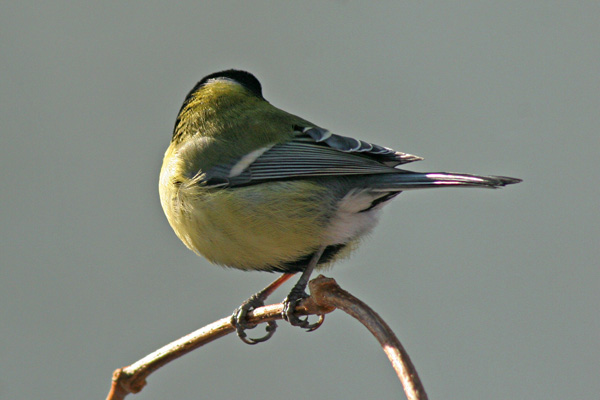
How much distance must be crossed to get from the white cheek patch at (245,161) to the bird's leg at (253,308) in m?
0.52

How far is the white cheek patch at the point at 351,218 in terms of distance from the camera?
269cm

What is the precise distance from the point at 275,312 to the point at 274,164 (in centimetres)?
85

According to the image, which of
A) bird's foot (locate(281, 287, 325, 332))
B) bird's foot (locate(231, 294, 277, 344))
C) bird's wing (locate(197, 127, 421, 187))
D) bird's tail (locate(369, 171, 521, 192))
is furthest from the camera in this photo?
bird's wing (locate(197, 127, 421, 187))

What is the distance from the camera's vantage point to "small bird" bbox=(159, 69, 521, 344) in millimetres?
2648

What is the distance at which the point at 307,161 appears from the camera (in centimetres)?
283

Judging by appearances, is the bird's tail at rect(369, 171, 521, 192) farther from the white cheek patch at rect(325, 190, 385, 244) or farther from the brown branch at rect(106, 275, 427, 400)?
the brown branch at rect(106, 275, 427, 400)

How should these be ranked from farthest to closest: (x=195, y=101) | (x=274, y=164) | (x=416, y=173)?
(x=195, y=101) < (x=274, y=164) < (x=416, y=173)

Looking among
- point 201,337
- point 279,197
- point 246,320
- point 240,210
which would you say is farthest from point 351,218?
point 201,337

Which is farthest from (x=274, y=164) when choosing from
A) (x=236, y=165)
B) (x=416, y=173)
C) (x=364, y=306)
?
(x=364, y=306)

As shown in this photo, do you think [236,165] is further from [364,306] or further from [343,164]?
[364,306]

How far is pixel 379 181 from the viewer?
260 cm

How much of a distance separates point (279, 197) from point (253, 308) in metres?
0.47

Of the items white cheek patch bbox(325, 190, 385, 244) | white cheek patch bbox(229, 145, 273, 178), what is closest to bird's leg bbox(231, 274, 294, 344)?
white cheek patch bbox(325, 190, 385, 244)

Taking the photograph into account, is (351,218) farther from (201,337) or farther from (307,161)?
(201,337)
